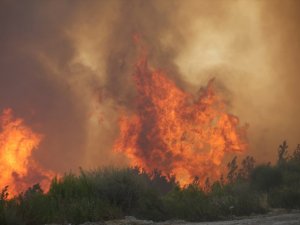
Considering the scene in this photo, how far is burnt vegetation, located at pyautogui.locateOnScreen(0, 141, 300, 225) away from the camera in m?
20.0

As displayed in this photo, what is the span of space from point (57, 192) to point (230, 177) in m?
30.9

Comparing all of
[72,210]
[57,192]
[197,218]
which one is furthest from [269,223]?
[57,192]

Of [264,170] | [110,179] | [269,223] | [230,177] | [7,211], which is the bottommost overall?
[269,223]

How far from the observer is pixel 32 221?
19.4 meters

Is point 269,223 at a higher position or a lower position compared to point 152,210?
lower

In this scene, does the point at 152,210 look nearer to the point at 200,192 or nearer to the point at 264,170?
the point at 200,192

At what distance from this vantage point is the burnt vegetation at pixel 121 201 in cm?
2003

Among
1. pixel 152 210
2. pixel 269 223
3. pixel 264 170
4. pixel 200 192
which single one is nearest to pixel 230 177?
pixel 264 170

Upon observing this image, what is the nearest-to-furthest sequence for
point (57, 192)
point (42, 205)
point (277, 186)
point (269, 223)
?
point (269, 223), point (42, 205), point (57, 192), point (277, 186)

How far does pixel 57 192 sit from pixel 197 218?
6.26m

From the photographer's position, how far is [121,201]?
22891 mm

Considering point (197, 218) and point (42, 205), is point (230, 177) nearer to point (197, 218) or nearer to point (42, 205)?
point (197, 218)

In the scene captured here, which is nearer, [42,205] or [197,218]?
[42,205]

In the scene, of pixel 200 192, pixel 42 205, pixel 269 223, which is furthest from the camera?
pixel 200 192
